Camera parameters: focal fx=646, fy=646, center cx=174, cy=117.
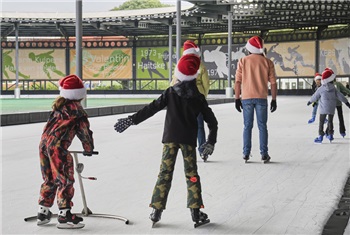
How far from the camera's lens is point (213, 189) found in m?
6.95

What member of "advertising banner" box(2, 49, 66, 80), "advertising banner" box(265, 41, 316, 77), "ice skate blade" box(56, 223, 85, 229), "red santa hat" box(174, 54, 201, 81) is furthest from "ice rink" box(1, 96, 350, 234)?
"advertising banner" box(2, 49, 66, 80)

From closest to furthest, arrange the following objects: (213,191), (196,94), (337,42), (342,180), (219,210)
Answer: (196,94)
(219,210)
(213,191)
(342,180)
(337,42)

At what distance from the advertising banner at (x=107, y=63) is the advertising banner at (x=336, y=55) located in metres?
19.6

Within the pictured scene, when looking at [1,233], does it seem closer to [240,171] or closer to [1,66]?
[240,171]

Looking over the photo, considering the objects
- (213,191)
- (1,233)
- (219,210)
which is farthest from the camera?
(213,191)

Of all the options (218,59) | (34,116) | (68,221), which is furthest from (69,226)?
(218,59)

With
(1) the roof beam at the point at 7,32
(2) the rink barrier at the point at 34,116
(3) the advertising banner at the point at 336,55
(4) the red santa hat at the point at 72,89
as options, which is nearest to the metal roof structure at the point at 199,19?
(1) the roof beam at the point at 7,32

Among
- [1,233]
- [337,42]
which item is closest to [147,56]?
[337,42]

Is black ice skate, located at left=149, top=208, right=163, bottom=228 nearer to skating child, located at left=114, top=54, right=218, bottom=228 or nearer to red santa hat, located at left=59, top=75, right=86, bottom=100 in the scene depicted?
skating child, located at left=114, top=54, right=218, bottom=228

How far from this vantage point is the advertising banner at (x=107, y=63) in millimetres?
66125

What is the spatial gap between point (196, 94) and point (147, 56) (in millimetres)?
60992

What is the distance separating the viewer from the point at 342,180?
24.9 ft

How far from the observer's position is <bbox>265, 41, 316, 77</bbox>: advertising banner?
59.5m

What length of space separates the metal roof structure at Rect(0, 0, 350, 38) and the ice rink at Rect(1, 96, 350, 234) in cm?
3576
